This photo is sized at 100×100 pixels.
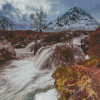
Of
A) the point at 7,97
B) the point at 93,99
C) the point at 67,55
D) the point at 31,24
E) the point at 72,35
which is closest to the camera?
the point at 93,99

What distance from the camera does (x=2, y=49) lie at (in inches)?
257

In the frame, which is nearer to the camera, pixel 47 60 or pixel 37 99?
pixel 37 99

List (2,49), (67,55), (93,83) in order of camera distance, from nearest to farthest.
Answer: (93,83) → (67,55) → (2,49)

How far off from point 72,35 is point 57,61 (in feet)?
35.8

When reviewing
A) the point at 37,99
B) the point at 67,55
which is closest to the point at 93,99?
the point at 37,99

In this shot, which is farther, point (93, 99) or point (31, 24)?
point (31, 24)

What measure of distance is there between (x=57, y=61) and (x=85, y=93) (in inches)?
93.5

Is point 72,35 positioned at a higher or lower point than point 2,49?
higher

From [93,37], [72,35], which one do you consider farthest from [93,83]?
[72,35]

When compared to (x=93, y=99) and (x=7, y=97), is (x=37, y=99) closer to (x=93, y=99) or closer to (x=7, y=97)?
(x=7, y=97)

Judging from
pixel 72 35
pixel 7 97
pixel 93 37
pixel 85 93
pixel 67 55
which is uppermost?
pixel 72 35

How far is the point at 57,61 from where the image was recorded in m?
3.49

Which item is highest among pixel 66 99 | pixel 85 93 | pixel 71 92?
pixel 85 93

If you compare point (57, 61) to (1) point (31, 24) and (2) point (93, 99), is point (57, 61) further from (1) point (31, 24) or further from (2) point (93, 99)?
(1) point (31, 24)
